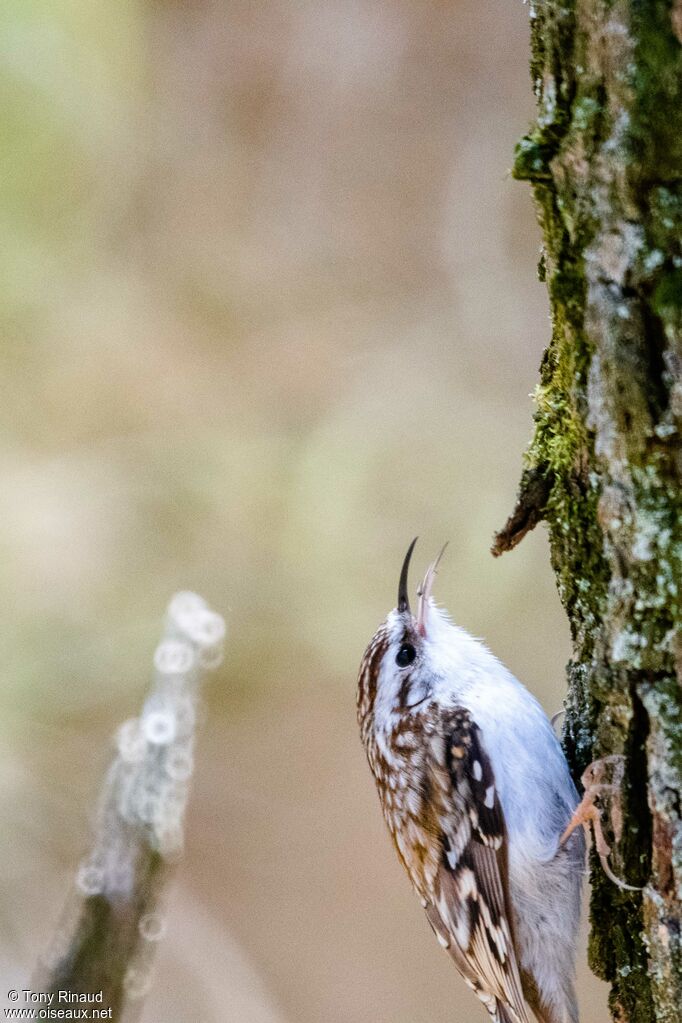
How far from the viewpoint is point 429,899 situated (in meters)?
2.04

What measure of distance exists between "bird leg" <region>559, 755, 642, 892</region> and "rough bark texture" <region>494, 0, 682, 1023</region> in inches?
0.7

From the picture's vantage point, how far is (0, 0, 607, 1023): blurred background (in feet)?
14.0

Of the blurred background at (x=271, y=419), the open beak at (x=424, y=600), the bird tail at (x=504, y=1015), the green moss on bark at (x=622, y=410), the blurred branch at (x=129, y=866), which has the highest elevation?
the blurred background at (x=271, y=419)

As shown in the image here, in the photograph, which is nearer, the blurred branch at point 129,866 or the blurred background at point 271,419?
the blurred branch at point 129,866

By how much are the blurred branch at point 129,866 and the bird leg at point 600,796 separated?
0.62 meters

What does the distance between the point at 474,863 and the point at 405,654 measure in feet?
1.43

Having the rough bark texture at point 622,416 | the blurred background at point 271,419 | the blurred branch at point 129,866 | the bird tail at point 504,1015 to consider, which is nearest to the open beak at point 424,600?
the rough bark texture at point 622,416

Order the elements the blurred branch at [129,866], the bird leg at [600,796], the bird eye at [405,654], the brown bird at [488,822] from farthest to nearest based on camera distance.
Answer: the bird eye at [405,654], the brown bird at [488,822], the bird leg at [600,796], the blurred branch at [129,866]

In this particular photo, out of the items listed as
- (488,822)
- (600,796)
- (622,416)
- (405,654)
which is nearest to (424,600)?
(405,654)

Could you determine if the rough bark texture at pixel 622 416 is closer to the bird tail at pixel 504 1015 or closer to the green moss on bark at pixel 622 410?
the green moss on bark at pixel 622 410

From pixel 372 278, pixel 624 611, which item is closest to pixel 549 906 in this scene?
pixel 624 611

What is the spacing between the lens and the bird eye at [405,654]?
2.07 m

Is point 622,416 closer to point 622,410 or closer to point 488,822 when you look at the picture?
point 622,410

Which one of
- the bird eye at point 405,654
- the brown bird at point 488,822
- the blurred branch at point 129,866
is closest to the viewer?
the blurred branch at point 129,866
